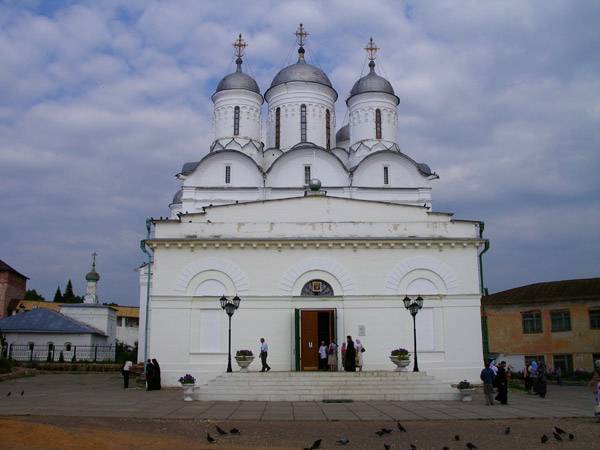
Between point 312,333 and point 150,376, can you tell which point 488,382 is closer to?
point 312,333

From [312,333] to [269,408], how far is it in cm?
738

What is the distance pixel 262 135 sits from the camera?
38438 millimetres

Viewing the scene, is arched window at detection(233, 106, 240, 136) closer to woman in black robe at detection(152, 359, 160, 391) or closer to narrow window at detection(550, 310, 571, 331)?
woman in black robe at detection(152, 359, 160, 391)

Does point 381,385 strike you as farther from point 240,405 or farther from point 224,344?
point 224,344

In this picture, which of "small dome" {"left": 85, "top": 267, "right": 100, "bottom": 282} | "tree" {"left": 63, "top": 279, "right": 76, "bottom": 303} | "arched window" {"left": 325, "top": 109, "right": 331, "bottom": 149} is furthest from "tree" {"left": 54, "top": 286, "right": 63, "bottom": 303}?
"arched window" {"left": 325, "top": 109, "right": 331, "bottom": 149}

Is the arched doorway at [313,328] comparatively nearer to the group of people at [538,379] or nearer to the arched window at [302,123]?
the group of people at [538,379]

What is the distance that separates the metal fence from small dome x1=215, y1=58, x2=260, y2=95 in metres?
17.9

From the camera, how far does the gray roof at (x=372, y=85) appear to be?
3756 centimetres

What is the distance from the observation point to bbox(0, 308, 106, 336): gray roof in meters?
42.1

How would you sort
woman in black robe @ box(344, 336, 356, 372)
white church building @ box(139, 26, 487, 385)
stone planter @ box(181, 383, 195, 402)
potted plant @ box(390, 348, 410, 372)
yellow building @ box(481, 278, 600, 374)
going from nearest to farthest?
stone planter @ box(181, 383, 195, 402) → potted plant @ box(390, 348, 410, 372) → woman in black robe @ box(344, 336, 356, 372) → white church building @ box(139, 26, 487, 385) → yellow building @ box(481, 278, 600, 374)

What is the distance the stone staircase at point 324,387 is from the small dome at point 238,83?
2176cm

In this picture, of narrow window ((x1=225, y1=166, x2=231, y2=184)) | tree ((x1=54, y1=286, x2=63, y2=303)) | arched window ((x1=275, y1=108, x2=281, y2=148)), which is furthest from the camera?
tree ((x1=54, y1=286, x2=63, y2=303))

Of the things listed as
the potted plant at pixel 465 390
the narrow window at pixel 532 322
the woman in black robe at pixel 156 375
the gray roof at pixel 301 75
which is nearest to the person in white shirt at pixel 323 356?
the potted plant at pixel 465 390

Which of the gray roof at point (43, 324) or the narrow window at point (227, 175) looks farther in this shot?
the gray roof at point (43, 324)
